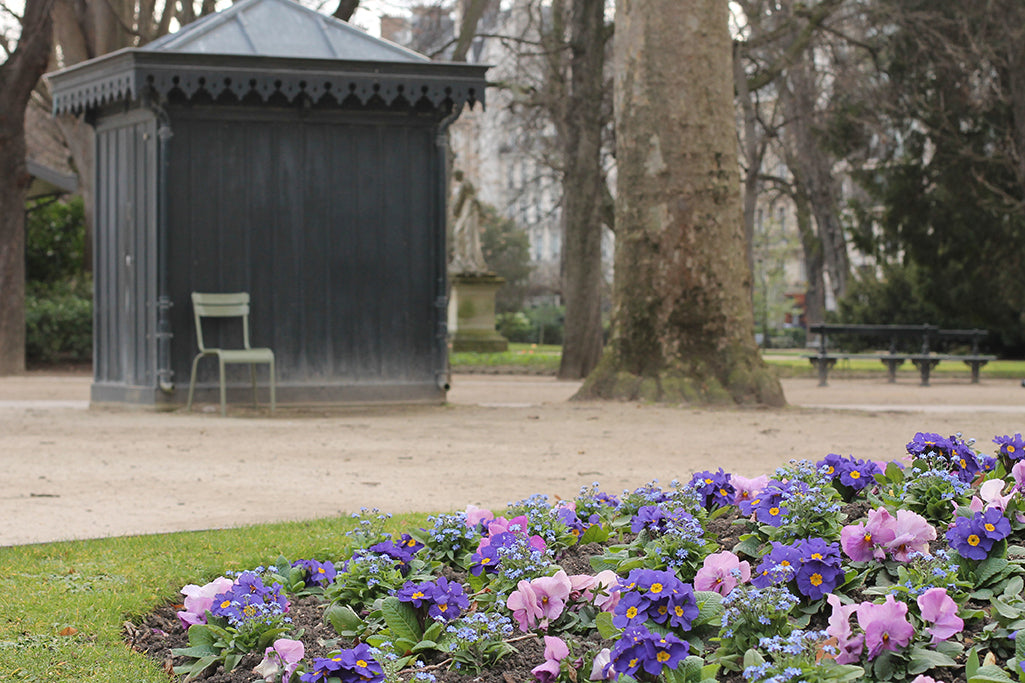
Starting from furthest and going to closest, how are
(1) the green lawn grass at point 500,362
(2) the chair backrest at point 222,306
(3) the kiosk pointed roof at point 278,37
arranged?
(1) the green lawn grass at point 500,362
(3) the kiosk pointed roof at point 278,37
(2) the chair backrest at point 222,306


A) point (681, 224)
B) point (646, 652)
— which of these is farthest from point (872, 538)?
point (681, 224)

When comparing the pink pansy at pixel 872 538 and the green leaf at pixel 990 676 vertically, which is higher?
the pink pansy at pixel 872 538

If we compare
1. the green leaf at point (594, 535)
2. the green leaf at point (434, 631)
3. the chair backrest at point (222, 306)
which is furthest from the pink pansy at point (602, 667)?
the chair backrest at point (222, 306)

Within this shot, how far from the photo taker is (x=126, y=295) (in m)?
12.1

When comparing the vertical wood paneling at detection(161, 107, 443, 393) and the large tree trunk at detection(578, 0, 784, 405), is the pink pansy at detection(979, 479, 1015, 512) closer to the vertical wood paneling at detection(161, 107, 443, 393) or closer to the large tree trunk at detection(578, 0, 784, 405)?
the large tree trunk at detection(578, 0, 784, 405)

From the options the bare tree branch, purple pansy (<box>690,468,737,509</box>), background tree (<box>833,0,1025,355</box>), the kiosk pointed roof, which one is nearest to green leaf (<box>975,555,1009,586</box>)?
purple pansy (<box>690,468,737,509</box>)

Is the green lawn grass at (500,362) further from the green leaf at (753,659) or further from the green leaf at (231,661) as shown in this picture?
the green leaf at (753,659)

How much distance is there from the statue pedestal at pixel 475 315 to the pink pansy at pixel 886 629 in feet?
87.0

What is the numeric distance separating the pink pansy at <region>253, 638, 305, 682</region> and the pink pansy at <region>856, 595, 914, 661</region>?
1.41m

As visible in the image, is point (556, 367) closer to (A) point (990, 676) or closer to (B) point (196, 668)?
(B) point (196, 668)

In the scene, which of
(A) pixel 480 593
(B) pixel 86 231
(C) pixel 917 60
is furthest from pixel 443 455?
(C) pixel 917 60

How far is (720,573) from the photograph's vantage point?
3318 mm

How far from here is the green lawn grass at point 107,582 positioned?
10.7 feet

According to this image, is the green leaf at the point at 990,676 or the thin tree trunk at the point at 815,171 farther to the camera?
the thin tree trunk at the point at 815,171
